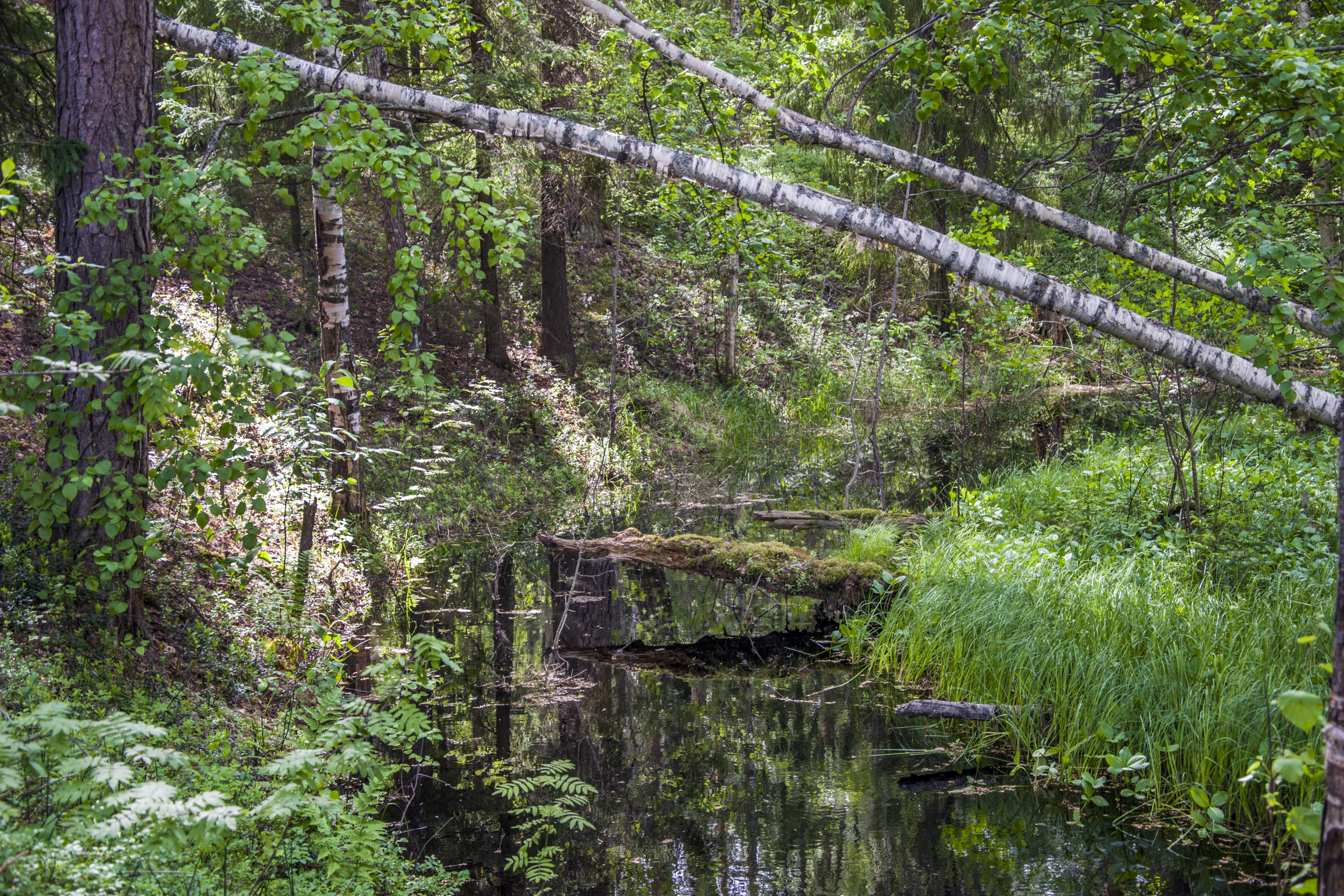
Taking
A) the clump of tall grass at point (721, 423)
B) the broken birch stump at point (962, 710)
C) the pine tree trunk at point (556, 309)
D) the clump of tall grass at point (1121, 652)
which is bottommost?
the broken birch stump at point (962, 710)

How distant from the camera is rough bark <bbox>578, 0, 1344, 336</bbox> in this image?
195 inches

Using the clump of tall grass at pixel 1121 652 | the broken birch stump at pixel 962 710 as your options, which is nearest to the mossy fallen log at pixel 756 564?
the clump of tall grass at pixel 1121 652

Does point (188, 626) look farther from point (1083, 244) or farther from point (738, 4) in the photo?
point (738, 4)

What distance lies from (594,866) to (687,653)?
2.94m

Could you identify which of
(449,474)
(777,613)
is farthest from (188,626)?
(449,474)

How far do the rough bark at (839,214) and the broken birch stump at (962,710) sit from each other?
2258mm

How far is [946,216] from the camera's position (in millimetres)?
16250

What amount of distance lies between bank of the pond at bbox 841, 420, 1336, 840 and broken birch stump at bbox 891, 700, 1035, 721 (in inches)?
5.2

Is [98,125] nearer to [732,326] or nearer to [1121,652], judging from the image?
[1121,652]

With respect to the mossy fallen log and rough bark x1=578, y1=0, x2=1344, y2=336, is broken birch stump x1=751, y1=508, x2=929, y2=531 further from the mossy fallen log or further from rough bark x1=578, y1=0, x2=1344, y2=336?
rough bark x1=578, y1=0, x2=1344, y2=336

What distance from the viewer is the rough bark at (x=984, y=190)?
16.3ft

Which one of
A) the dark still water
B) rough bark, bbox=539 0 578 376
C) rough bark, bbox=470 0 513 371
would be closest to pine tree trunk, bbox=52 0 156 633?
the dark still water

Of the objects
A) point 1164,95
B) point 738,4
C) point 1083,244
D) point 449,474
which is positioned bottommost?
point 449,474

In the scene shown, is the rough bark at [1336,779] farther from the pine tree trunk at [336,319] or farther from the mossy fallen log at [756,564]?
the pine tree trunk at [336,319]
